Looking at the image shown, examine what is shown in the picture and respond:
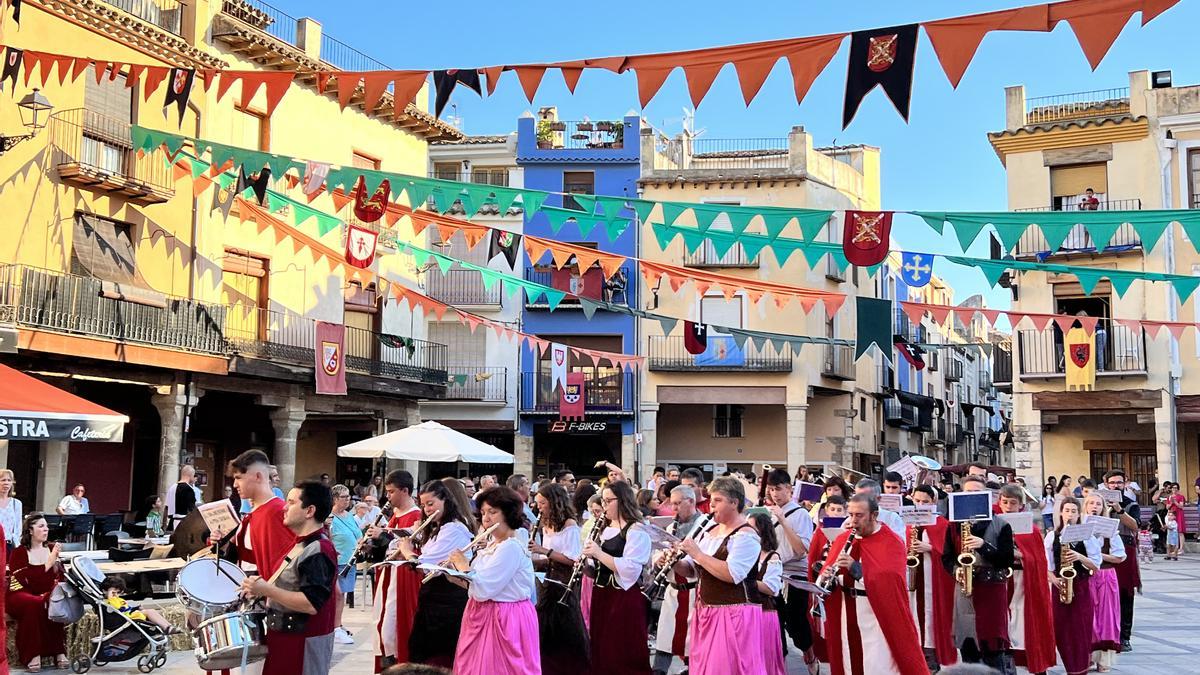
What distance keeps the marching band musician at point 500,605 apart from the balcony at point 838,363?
89.5ft

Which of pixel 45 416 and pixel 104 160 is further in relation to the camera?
pixel 104 160

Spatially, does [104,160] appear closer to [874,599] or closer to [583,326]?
[583,326]

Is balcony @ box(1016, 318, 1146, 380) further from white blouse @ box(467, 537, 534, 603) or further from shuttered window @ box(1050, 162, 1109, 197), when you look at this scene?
white blouse @ box(467, 537, 534, 603)

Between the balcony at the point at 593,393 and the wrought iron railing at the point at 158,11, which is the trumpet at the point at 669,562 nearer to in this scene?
the wrought iron railing at the point at 158,11

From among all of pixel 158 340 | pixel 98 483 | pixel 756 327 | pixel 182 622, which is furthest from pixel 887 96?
pixel 756 327

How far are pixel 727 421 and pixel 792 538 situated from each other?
24.7 meters

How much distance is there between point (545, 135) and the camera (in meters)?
35.5

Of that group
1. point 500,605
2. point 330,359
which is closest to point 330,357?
point 330,359

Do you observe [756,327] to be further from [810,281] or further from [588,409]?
[588,409]

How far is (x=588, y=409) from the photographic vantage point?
111 feet

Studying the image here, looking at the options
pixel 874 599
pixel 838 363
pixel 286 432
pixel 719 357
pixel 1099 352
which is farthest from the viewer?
pixel 838 363

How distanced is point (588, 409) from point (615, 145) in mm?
7923

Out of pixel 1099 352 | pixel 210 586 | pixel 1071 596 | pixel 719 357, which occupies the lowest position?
pixel 1071 596

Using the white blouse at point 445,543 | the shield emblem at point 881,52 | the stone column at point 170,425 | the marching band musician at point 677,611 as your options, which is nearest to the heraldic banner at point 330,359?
the stone column at point 170,425
